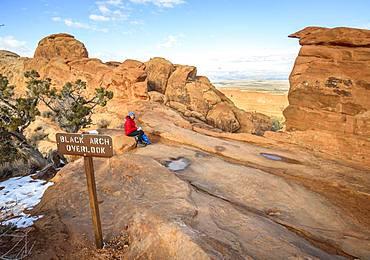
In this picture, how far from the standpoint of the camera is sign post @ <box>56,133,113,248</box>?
4270mm

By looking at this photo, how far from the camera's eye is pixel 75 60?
1229 inches

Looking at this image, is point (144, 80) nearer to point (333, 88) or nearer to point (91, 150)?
point (333, 88)

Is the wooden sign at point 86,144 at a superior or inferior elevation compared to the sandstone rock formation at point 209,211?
superior

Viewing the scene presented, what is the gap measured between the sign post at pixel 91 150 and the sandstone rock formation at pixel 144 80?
16954mm

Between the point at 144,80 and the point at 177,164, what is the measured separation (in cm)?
1680

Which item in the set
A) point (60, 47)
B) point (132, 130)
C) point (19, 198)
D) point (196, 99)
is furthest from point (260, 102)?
point (19, 198)

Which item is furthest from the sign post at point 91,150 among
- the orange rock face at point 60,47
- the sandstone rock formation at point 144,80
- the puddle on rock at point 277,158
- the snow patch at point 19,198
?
the orange rock face at point 60,47

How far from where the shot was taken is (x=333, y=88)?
43.2ft

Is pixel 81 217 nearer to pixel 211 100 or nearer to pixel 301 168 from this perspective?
pixel 301 168

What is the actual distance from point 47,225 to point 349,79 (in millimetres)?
14061

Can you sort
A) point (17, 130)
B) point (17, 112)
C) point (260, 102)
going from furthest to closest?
point (260, 102), point (17, 112), point (17, 130)

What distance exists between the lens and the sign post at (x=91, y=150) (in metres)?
4.27

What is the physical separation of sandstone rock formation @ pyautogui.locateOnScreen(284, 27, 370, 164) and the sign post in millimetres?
12260

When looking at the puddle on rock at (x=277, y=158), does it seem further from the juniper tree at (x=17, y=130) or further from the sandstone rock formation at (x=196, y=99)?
the sandstone rock formation at (x=196, y=99)
